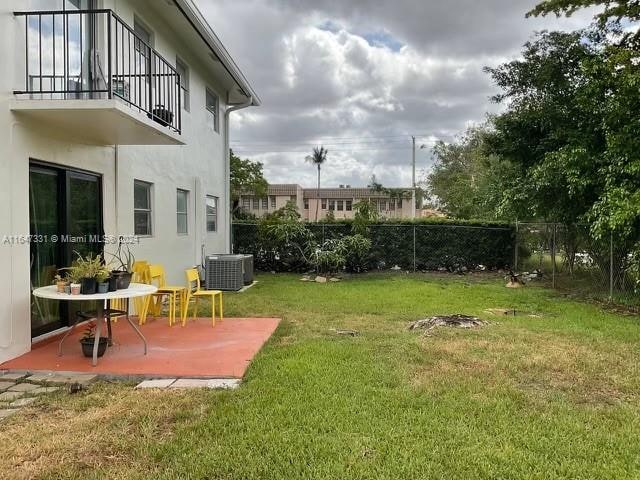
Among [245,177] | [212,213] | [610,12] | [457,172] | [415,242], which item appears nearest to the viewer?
[610,12]

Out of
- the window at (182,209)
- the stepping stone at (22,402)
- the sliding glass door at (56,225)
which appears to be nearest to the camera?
the stepping stone at (22,402)

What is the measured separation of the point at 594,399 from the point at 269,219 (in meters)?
11.2

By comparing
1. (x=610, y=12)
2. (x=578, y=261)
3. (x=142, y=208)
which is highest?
(x=610, y=12)

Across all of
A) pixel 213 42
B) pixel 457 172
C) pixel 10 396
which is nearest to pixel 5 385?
pixel 10 396

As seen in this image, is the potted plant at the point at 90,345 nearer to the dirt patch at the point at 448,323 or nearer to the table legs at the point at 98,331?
the table legs at the point at 98,331

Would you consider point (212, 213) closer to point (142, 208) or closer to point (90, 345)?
point (142, 208)

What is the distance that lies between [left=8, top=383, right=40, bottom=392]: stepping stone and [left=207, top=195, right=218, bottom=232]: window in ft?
26.5

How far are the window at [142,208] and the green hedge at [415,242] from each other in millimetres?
6376

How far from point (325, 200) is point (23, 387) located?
52.7m

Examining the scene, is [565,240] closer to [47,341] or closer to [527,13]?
[527,13]

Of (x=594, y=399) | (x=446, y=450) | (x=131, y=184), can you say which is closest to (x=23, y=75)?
(x=131, y=184)

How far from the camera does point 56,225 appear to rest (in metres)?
5.84

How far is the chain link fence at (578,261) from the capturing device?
9.40 m

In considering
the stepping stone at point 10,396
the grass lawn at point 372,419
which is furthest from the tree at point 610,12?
the stepping stone at point 10,396
